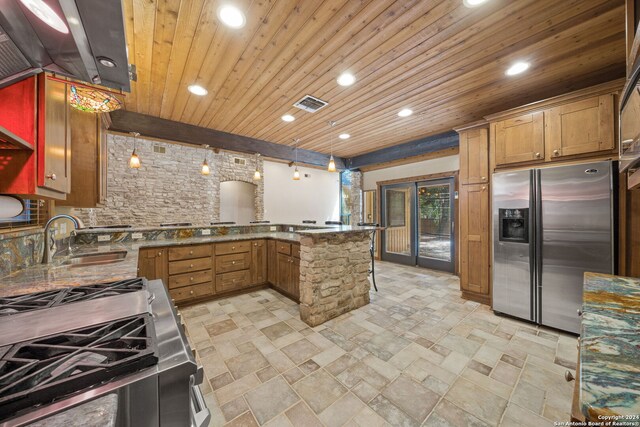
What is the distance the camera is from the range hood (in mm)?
720

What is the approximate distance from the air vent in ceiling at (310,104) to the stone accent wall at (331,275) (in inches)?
73.5

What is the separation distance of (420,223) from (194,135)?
5164 millimetres

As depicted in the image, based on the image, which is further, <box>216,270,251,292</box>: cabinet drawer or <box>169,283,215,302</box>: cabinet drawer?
<box>216,270,251,292</box>: cabinet drawer

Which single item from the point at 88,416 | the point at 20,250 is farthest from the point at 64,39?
the point at 20,250

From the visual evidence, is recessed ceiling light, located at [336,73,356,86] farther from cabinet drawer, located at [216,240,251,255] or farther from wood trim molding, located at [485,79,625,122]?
cabinet drawer, located at [216,240,251,255]

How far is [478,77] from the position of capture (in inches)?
102

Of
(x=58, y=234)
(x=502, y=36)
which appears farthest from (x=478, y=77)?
(x=58, y=234)

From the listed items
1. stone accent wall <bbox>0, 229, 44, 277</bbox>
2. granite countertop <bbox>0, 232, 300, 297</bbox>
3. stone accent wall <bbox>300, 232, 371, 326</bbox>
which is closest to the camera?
granite countertop <bbox>0, 232, 300, 297</bbox>

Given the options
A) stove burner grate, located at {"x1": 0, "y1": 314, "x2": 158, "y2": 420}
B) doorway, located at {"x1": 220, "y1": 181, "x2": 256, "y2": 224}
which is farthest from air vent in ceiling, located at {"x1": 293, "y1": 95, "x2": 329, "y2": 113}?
doorway, located at {"x1": 220, "y1": 181, "x2": 256, "y2": 224}

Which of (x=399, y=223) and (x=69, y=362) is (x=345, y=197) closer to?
(x=399, y=223)

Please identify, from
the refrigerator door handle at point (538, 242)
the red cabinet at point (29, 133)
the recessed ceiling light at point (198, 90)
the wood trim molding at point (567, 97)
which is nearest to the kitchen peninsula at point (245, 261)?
the red cabinet at point (29, 133)

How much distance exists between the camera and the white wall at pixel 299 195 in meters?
6.04

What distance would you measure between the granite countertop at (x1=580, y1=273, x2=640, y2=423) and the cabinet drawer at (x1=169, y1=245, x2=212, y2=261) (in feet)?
12.0

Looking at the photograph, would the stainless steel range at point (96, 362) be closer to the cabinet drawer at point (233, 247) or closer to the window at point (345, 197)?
the cabinet drawer at point (233, 247)
